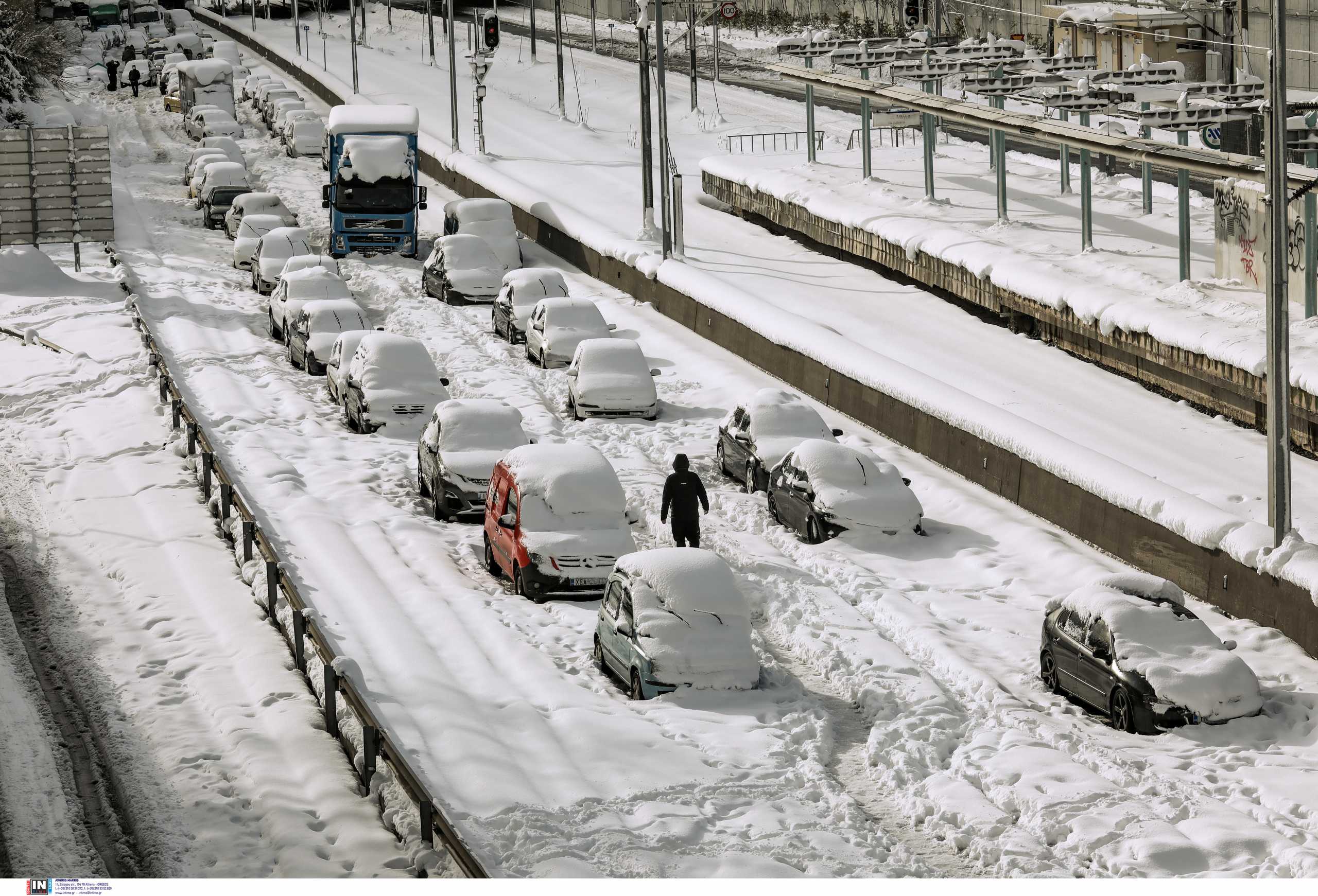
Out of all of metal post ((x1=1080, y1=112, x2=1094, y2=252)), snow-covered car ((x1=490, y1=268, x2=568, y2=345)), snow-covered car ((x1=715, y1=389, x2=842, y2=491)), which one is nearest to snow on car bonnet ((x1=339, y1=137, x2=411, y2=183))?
snow-covered car ((x1=490, y1=268, x2=568, y2=345))

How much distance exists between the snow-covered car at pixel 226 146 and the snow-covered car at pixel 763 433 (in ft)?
110

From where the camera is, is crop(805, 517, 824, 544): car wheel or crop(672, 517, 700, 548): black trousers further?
crop(805, 517, 824, 544): car wheel

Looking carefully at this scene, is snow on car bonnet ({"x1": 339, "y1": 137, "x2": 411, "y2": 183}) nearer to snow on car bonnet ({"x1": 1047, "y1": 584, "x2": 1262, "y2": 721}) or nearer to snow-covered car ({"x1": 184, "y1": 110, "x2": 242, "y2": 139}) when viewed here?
snow-covered car ({"x1": 184, "y1": 110, "x2": 242, "y2": 139})

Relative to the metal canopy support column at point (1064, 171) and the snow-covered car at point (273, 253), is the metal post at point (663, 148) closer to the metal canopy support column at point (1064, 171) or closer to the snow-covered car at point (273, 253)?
the snow-covered car at point (273, 253)

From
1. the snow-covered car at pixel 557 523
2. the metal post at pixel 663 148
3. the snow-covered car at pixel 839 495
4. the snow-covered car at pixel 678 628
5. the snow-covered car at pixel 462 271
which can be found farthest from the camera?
the snow-covered car at pixel 462 271

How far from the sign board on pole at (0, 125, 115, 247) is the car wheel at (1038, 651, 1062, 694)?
30.1m

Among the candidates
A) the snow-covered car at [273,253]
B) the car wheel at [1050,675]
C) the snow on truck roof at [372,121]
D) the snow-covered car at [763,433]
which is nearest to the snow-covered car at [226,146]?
the snow on truck roof at [372,121]

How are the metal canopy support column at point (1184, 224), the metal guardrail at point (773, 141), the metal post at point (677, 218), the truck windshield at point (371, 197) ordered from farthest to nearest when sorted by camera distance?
the metal guardrail at point (773, 141), the truck windshield at point (371, 197), the metal post at point (677, 218), the metal canopy support column at point (1184, 224)

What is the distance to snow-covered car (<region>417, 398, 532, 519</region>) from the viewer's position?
2377 cm

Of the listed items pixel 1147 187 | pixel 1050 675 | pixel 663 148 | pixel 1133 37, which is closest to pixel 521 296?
pixel 663 148

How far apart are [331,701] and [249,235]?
2967 centimetres

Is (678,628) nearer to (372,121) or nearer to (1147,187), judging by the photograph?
(1147,187)

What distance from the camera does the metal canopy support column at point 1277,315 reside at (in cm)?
1866

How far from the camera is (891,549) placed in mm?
22750
